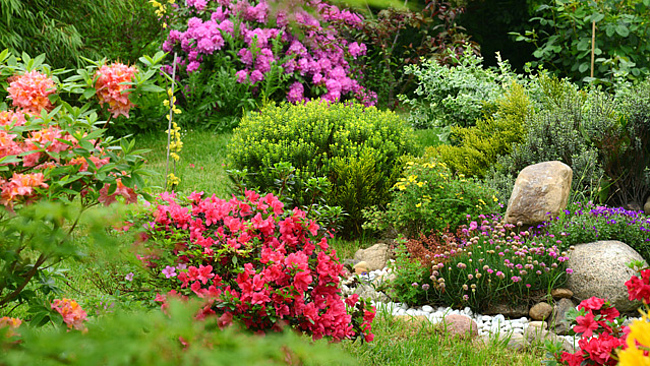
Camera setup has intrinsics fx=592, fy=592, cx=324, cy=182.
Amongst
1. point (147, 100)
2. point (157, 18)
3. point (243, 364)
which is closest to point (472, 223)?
point (243, 364)

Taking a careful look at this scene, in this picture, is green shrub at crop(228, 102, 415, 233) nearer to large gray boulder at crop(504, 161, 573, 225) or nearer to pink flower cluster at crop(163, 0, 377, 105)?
large gray boulder at crop(504, 161, 573, 225)

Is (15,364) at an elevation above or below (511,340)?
above

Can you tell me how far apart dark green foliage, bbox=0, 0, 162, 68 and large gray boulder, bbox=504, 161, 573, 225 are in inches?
184

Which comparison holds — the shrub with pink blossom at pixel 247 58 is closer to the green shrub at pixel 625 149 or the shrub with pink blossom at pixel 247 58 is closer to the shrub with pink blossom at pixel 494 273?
the green shrub at pixel 625 149

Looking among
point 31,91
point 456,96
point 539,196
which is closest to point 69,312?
point 31,91

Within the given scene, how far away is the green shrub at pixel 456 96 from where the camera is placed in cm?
616

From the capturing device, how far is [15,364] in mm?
814

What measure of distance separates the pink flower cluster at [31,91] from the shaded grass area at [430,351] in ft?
6.11

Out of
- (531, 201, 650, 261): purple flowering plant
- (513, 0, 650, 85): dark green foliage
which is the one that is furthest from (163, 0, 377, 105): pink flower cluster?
(531, 201, 650, 261): purple flowering plant

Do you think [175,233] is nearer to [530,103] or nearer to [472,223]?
[472,223]

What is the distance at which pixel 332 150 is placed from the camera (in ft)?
16.7

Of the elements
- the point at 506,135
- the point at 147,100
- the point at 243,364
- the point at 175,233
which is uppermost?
the point at 243,364

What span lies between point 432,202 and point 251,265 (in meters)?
2.42

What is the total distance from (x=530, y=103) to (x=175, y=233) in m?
4.49
